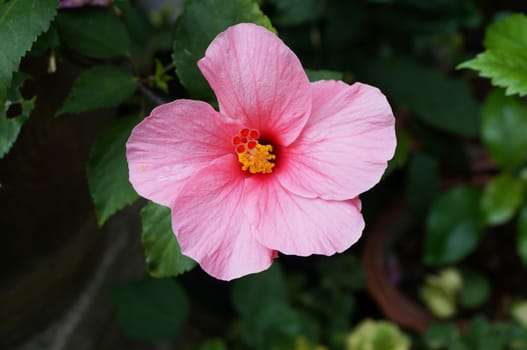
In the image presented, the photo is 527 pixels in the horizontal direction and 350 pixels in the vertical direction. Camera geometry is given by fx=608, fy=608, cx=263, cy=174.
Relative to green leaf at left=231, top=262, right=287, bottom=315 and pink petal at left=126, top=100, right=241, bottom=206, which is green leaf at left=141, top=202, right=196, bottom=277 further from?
green leaf at left=231, top=262, right=287, bottom=315

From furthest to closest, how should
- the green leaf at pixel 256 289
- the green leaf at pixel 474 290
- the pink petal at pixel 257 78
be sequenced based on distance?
1. the green leaf at pixel 474 290
2. the green leaf at pixel 256 289
3. the pink petal at pixel 257 78

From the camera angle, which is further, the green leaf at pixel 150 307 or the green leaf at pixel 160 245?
the green leaf at pixel 150 307

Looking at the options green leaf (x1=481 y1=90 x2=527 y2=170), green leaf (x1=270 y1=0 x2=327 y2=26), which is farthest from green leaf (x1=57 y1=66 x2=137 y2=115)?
green leaf (x1=481 y1=90 x2=527 y2=170)

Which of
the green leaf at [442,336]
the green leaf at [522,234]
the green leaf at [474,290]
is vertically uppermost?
the green leaf at [522,234]

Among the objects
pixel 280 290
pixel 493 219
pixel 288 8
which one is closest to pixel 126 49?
pixel 288 8

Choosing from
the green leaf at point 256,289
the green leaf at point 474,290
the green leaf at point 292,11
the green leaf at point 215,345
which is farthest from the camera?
the green leaf at point 474,290

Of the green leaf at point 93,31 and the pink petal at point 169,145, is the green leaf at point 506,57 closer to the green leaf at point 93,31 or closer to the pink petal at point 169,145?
the pink petal at point 169,145

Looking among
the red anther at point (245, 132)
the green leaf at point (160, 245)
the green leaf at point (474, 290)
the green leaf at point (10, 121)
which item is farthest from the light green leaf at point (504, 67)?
the green leaf at point (474, 290)

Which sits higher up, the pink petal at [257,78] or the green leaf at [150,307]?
the pink petal at [257,78]
